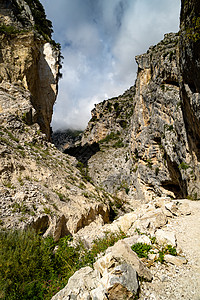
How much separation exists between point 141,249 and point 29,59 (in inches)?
768

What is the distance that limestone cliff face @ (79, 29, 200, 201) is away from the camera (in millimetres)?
12094

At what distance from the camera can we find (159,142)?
20.8m

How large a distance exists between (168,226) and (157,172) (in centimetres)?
1618

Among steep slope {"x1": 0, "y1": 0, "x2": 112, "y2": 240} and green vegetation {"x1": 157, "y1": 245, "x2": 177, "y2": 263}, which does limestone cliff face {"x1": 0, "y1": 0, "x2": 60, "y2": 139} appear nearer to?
steep slope {"x1": 0, "y1": 0, "x2": 112, "y2": 240}

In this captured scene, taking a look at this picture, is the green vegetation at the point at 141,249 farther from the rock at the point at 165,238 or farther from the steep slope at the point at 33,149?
the steep slope at the point at 33,149

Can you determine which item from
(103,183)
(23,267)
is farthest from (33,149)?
(103,183)

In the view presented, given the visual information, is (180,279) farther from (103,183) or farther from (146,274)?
(103,183)

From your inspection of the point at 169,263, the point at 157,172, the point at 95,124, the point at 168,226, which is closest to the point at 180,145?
the point at 157,172

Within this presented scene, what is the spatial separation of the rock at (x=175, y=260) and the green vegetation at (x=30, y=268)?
6.12 ft

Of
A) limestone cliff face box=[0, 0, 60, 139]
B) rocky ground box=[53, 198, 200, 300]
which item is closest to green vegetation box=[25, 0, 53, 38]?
limestone cliff face box=[0, 0, 60, 139]

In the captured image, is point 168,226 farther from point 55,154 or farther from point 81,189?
point 55,154

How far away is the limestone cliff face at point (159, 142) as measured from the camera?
12.1 meters

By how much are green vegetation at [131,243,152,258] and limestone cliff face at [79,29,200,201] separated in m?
7.90

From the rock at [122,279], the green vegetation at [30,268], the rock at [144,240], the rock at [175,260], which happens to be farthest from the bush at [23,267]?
the rock at [175,260]
